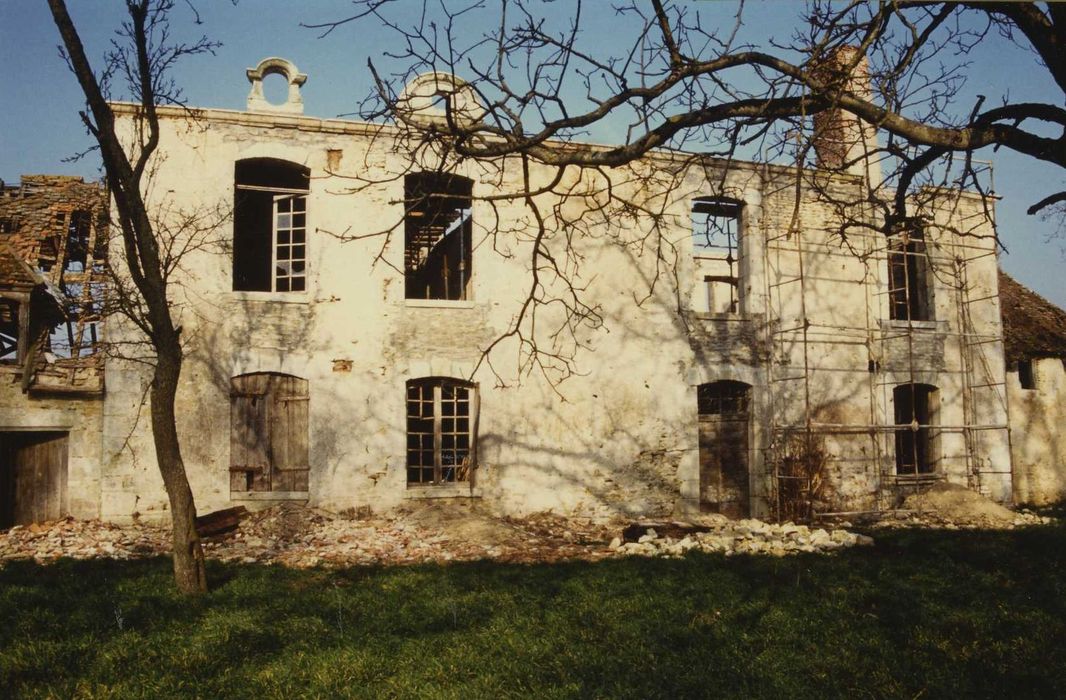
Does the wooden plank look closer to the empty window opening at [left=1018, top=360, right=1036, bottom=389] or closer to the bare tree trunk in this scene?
the bare tree trunk

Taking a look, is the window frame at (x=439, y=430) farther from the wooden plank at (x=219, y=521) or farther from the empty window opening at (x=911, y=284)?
the empty window opening at (x=911, y=284)

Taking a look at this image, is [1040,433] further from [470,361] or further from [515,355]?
[470,361]

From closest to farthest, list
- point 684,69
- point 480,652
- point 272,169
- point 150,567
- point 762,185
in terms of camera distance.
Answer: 1. point 684,69
2. point 480,652
3. point 150,567
4. point 272,169
5. point 762,185

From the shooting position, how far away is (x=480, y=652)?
572 cm

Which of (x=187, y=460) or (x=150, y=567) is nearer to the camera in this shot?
(x=150, y=567)

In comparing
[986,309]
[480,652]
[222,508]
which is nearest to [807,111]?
[480,652]

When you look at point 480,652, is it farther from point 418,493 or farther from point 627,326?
point 627,326

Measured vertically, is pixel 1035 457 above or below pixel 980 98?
below

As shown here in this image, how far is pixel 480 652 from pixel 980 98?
15.6 feet

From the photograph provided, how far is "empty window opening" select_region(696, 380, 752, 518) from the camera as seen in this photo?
14.5 m

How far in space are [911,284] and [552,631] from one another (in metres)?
13.9

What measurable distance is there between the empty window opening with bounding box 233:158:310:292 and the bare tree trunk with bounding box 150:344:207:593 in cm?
448

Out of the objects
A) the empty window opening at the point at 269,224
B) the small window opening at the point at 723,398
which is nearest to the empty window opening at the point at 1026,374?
the small window opening at the point at 723,398

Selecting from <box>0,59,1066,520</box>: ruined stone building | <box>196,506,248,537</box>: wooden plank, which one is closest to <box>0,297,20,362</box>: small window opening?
<box>0,59,1066,520</box>: ruined stone building
